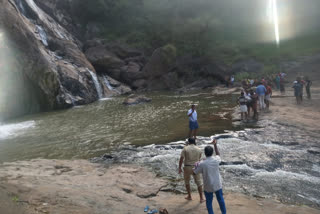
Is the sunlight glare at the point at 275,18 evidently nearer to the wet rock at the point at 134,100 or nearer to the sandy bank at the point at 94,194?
the wet rock at the point at 134,100

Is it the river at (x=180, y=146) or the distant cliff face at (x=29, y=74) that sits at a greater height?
the distant cliff face at (x=29, y=74)

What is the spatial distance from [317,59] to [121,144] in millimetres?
34093

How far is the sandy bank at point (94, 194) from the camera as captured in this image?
5.59 meters

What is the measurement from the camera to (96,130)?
51.1ft

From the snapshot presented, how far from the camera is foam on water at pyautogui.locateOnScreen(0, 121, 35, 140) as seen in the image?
15.7m

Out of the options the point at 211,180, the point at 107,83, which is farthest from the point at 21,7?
the point at 211,180

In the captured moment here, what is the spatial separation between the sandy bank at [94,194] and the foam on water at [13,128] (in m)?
7.80

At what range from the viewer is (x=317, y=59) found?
1387 inches

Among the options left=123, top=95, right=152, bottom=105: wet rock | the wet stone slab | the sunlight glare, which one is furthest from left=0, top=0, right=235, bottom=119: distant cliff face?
the sunlight glare

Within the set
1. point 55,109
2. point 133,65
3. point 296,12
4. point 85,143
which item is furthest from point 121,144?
point 296,12

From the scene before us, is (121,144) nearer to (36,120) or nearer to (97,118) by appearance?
(97,118)

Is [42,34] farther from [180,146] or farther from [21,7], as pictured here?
[180,146]

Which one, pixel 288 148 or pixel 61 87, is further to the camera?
pixel 61 87

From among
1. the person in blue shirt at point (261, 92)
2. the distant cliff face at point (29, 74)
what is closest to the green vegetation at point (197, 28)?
the distant cliff face at point (29, 74)
